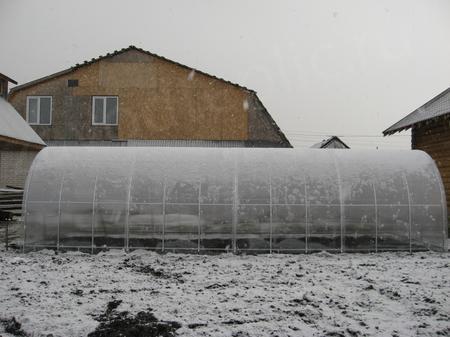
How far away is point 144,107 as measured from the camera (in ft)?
84.0

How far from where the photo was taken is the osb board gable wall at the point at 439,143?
15.5 m

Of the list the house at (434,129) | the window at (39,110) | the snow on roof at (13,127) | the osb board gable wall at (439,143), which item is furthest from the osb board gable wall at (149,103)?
the osb board gable wall at (439,143)

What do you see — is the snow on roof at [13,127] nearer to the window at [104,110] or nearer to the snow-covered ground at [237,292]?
the window at [104,110]

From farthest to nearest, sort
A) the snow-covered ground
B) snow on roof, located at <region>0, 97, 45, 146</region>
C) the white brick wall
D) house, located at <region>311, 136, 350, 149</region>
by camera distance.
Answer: house, located at <region>311, 136, 350, 149</region>
the white brick wall
snow on roof, located at <region>0, 97, 45, 146</region>
the snow-covered ground

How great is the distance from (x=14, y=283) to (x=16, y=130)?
15.0 m

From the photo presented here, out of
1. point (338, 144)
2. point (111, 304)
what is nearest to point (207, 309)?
point (111, 304)

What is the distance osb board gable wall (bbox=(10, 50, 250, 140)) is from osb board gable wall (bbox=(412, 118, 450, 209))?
11419mm

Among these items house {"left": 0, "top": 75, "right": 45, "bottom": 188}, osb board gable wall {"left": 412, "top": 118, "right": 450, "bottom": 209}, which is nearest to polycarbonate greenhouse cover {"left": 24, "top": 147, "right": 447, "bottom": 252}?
osb board gable wall {"left": 412, "top": 118, "right": 450, "bottom": 209}

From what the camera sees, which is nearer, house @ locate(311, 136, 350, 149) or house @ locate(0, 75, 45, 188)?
house @ locate(0, 75, 45, 188)

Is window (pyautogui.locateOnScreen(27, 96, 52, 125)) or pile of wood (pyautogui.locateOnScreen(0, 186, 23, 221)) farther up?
window (pyautogui.locateOnScreen(27, 96, 52, 125))

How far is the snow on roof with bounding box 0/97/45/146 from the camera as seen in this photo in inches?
773

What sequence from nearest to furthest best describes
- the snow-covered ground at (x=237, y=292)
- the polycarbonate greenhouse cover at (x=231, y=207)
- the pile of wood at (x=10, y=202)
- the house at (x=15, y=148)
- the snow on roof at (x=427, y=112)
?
the snow-covered ground at (x=237, y=292) < the polycarbonate greenhouse cover at (x=231, y=207) < the snow on roof at (x=427, y=112) < the pile of wood at (x=10, y=202) < the house at (x=15, y=148)

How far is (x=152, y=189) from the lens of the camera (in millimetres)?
11625

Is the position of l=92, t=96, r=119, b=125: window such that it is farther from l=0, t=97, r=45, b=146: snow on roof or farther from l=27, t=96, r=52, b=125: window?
l=0, t=97, r=45, b=146: snow on roof
